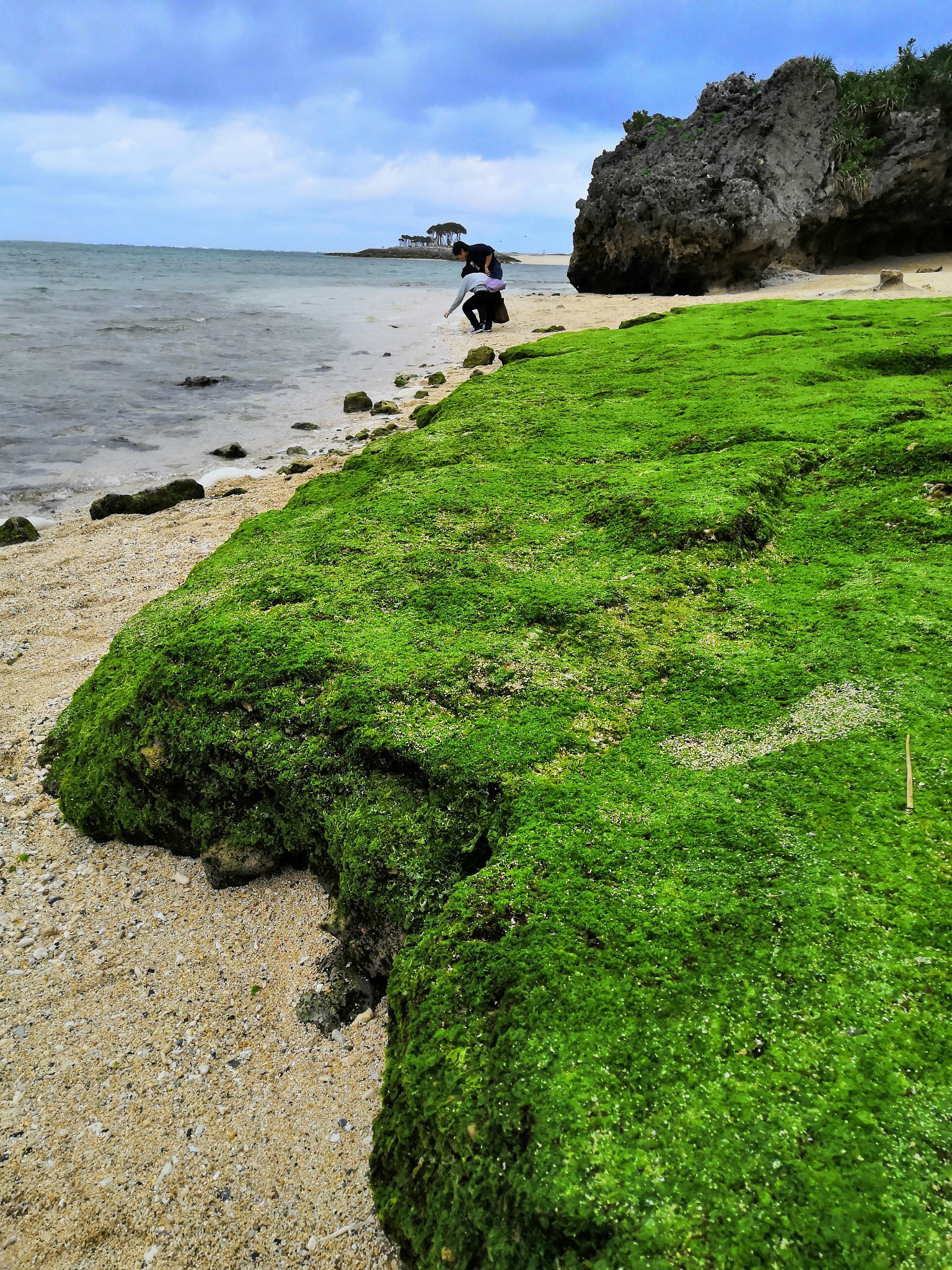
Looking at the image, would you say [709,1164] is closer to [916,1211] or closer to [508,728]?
[916,1211]

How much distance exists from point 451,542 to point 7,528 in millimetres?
6779

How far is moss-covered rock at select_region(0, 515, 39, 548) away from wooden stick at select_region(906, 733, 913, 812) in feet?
29.7

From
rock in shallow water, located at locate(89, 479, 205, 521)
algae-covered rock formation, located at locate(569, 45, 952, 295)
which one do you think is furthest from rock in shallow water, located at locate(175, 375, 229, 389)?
algae-covered rock formation, located at locate(569, 45, 952, 295)

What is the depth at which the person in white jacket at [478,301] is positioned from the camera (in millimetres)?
19562

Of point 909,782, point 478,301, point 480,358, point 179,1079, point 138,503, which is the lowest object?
point 179,1079

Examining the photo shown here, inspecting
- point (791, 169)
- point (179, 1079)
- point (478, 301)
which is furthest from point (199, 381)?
point (791, 169)

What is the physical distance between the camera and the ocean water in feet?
38.6

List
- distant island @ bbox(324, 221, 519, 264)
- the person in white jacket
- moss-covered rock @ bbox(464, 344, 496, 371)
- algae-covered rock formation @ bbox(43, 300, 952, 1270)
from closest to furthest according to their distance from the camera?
algae-covered rock formation @ bbox(43, 300, 952, 1270) < moss-covered rock @ bbox(464, 344, 496, 371) < the person in white jacket < distant island @ bbox(324, 221, 519, 264)

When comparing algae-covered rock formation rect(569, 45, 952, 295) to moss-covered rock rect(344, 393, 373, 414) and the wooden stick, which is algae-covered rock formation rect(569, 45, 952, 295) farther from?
the wooden stick

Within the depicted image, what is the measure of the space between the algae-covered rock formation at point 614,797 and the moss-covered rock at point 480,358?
1195 centimetres

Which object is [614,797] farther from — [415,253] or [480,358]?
[415,253]

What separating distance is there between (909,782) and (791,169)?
32.1 m

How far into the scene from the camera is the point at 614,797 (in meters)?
2.49

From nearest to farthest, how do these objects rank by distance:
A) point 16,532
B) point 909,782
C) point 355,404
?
point 909,782
point 16,532
point 355,404
